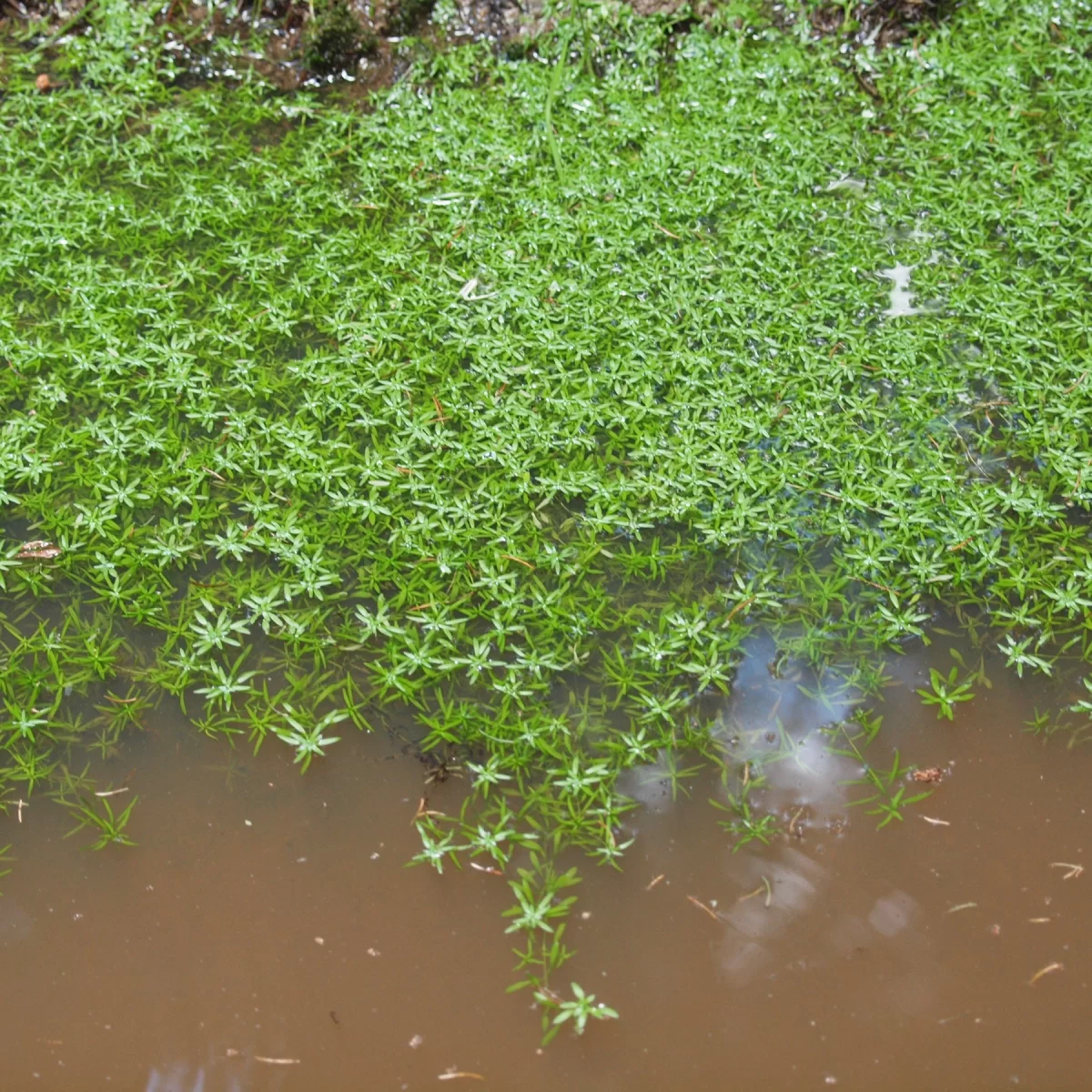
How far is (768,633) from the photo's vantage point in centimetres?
300

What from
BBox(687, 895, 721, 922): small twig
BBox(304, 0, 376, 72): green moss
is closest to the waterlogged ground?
BBox(687, 895, 721, 922): small twig

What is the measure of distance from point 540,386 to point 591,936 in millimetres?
1846

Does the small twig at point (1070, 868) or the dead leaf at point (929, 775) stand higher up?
the dead leaf at point (929, 775)

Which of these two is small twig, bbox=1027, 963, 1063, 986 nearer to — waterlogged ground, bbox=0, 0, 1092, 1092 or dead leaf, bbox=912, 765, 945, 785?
waterlogged ground, bbox=0, 0, 1092, 1092

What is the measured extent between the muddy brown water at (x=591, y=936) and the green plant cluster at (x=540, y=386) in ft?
0.56

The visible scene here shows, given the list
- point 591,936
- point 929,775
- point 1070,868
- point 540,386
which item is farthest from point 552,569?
point 1070,868

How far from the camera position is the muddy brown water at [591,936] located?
Answer: 249 cm

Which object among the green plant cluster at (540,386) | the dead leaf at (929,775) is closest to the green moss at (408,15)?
the green plant cluster at (540,386)

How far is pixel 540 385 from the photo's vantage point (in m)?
3.38

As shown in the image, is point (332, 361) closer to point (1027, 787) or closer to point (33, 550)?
point (33, 550)

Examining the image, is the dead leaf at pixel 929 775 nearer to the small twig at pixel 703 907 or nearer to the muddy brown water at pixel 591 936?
the muddy brown water at pixel 591 936

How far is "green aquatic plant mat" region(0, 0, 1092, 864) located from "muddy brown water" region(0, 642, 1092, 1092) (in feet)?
0.60

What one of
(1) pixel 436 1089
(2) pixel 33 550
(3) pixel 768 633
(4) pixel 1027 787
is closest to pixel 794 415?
(3) pixel 768 633

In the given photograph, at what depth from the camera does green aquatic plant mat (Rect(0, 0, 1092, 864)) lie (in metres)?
2.96
